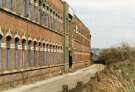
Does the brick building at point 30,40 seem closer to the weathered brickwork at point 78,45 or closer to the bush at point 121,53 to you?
the weathered brickwork at point 78,45

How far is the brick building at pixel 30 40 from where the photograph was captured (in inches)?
1111

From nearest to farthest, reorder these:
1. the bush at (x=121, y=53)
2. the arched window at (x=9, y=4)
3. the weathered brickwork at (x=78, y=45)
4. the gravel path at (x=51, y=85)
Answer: the gravel path at (x=51, y=85), the arched window at (x=9, y=4), the weathered brickwork at (x=78, y=45), the bush at (x=121, y=53)

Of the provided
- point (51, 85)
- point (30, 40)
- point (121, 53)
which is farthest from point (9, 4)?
point (121, 53)

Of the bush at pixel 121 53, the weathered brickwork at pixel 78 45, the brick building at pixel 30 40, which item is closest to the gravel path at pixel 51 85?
the brick building at pixel 30 40

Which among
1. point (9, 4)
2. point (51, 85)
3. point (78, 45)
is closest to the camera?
point (9, 4)

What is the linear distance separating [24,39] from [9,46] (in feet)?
13.1

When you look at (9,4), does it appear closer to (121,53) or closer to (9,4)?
(9,4)

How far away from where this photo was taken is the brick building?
28.2 meters

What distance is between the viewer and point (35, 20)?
38.3m

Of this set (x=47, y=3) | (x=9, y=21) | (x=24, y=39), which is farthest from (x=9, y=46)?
(x=47, y=3)

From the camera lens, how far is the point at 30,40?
35.1 m

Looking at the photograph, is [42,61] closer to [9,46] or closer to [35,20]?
[35,20]

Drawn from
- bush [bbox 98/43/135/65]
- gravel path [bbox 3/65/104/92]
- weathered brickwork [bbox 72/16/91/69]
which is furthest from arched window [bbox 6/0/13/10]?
bush [bbox 98/43/135/65]

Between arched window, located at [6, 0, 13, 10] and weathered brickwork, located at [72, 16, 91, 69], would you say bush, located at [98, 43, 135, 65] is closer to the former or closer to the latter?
weathered brickwork, located at [72, 16, 91, 69]
